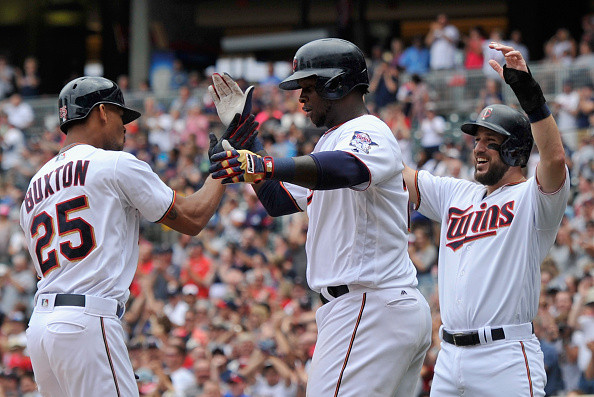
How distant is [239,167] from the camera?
4402 mm

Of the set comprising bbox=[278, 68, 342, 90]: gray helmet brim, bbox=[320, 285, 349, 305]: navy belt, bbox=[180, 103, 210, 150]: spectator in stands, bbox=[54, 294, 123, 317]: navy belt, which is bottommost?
bbox=[180, 103, 210, 150]: spectator in stands

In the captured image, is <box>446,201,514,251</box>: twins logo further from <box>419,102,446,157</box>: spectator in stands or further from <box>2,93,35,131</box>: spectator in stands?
<box>2,93,35,131</box>: spectator in stands

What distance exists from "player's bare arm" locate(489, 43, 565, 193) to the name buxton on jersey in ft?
7.33

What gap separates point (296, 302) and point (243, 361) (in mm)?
1259

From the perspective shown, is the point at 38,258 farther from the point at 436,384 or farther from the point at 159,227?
the point at 159,227

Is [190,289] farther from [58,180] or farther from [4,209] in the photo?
[58,180]

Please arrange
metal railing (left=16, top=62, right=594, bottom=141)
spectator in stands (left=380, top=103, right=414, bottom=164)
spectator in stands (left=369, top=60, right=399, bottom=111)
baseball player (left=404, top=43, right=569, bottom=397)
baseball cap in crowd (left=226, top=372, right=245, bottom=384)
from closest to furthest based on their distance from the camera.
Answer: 1. baseball player (left=404, top=43, right=569, bottom=397)
2. baseball cap in crowd (left=226, top=372, right=245, bottom=384)
3. spectator in stands (left=380, top=103, right=414, bottom=164)
4. metal railing (left=16, top=62, right=594, bottom=141)
5. spectator in stands (left=369, top=60, right=399, bottom=111)

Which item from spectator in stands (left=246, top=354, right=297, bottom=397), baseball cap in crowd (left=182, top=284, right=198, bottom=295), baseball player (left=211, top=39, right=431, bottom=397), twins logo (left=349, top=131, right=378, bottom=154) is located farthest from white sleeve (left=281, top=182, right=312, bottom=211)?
baseball cap in crowd (left=182, top=284, right=198, bottom=295)

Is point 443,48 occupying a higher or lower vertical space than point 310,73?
lower

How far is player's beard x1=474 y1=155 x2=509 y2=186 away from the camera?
5750 millimetres

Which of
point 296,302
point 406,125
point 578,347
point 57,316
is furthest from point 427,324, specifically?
point 406,125

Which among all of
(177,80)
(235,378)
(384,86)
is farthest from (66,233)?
(177,80)

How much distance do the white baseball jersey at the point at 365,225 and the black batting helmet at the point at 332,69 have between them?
184 mm

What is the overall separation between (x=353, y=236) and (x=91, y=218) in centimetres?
136
